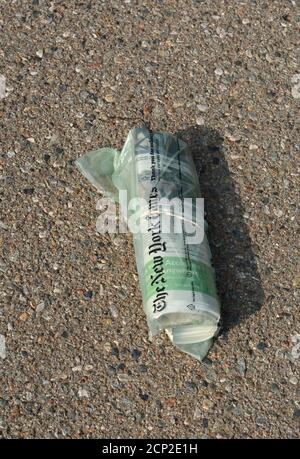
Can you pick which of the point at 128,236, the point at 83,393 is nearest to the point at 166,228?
the point at 128,236

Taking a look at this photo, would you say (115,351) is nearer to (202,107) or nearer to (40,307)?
(40,307)

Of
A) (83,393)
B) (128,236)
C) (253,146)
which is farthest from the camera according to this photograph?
(253,146)

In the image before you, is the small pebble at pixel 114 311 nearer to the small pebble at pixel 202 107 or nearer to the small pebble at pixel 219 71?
the small pebble at pixel 202 107

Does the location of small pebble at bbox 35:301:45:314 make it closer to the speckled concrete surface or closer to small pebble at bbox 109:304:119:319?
the speckled concrete surface

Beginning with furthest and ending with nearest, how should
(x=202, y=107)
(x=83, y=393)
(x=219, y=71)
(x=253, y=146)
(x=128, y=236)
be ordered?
(x=219, y=71), (x=202, y=107), (x=253, y=146), (x=128, y=236), (x=83, y=393)

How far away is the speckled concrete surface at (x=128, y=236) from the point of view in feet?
8.61

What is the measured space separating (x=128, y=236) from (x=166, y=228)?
0.24 m

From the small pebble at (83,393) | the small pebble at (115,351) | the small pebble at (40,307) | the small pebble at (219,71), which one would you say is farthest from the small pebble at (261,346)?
the small pebble at (219,71)

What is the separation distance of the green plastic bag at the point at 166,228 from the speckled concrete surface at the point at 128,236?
85 millimetres

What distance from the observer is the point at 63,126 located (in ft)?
10.7

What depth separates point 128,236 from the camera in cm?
296

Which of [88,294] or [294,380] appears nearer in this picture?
[294,380]

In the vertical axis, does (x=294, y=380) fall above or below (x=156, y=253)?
below

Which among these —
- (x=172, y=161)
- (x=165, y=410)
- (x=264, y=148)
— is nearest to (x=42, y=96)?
(x=172, y=161)
